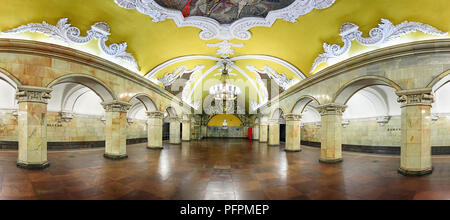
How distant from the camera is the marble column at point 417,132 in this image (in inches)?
193

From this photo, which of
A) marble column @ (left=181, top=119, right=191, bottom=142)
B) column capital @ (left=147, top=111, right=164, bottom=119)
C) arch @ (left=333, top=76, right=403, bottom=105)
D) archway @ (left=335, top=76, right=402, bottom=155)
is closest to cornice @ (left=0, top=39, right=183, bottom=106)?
column capital @ (left=147, top=111, right=164, bottom=119)

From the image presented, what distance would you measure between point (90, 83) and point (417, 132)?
9991 mm

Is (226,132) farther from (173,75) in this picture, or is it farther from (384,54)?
(384,54)

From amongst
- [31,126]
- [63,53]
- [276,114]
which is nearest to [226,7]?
[63,53]

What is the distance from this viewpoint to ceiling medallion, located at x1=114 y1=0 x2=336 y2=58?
17.2 ft

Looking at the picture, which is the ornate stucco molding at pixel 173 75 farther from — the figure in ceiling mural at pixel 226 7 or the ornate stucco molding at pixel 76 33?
the figure in ceiling mural at pixel 226 7

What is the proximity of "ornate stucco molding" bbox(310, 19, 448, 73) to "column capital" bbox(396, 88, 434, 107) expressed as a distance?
1543 millimetres

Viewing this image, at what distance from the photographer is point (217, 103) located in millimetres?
22375

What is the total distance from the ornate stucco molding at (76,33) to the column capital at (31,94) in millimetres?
1524

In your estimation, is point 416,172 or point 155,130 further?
point 155,130

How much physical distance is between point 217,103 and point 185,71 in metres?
12.0

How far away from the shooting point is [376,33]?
18.0 ft

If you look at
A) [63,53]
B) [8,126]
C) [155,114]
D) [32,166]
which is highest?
[63,53]
